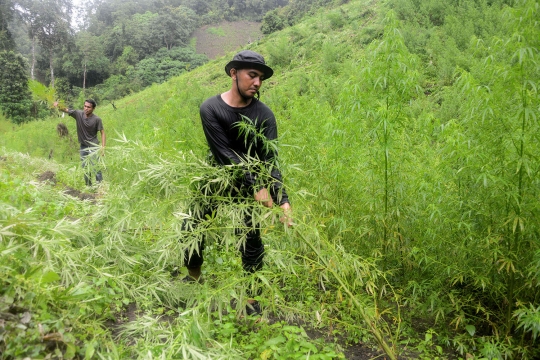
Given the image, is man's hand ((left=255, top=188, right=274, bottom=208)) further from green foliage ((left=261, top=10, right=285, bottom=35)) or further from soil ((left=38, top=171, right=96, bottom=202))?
green foliage ((left=261, top=10, right=285, bottom=35))

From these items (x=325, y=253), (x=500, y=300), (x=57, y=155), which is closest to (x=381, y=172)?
(x=325, y=253)

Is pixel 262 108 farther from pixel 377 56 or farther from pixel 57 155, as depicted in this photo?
pixel 57 155

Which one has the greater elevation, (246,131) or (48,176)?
(246,131)

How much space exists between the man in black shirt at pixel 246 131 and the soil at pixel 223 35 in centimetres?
4171

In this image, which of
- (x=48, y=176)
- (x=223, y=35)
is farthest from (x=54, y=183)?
(x=223, y=35)

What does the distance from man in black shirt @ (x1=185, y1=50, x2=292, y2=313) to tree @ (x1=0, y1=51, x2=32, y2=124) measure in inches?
913

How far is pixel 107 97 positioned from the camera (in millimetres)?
29078

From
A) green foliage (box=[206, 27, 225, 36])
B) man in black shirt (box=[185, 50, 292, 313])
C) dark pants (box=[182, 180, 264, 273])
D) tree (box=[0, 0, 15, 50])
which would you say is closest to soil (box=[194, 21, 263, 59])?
green foliage (box=[206, 27, 225, 36])

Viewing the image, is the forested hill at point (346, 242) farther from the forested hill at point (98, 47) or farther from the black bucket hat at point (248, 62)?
the forested hill at point (98, 47)

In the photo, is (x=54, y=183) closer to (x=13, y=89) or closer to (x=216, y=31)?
(x=13, y=89)

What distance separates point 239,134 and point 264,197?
1.41 feet

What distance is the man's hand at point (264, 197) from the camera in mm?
1953

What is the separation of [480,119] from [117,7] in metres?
59.4

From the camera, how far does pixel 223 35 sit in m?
47.2
